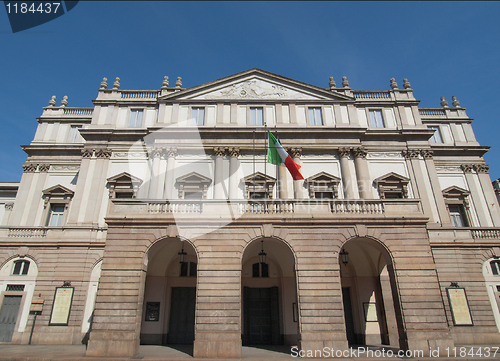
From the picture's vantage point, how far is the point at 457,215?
25.3 m

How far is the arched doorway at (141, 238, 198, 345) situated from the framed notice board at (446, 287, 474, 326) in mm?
16061

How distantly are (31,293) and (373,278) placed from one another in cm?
2176

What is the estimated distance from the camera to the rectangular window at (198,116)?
25.8 metres

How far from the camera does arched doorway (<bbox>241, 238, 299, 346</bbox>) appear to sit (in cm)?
1908

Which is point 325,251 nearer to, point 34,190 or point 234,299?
point 234,299

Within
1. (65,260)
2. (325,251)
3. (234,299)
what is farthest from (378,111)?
(65,260)

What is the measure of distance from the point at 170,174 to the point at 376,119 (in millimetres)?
16965

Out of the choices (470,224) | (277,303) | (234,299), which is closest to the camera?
(234,299)

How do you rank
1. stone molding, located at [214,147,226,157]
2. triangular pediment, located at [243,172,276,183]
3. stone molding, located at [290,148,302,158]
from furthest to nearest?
stone molding, located at [290,148,302,158] → stone molding, located at [214,147,226,157] → triangular pediment, located at [243,172,276,183]

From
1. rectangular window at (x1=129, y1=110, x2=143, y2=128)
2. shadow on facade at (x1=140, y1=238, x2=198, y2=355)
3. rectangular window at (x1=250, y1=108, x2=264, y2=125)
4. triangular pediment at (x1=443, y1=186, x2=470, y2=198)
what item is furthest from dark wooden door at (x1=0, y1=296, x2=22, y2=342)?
triangular pediment at (x1=443, y1=186, x2=470, y2=198)

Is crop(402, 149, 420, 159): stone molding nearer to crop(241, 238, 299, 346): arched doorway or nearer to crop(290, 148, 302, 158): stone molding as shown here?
crop(290, 148, 302, 158): stone molding

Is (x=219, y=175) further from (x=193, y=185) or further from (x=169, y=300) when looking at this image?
(x=169, y=300)

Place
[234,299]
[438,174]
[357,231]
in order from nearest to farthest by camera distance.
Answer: [234,299]
[357,231]
[438,174]

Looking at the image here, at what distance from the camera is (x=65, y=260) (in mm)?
21688
